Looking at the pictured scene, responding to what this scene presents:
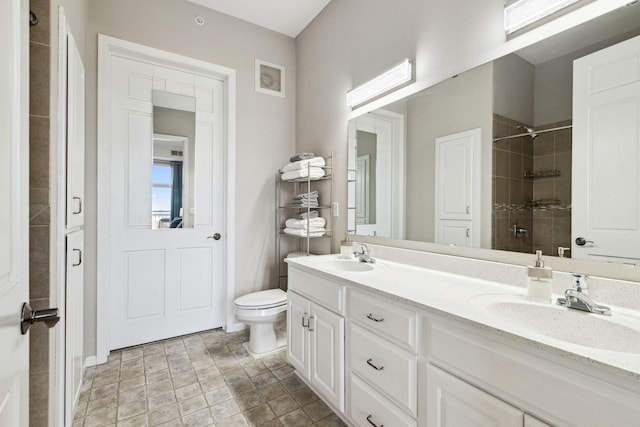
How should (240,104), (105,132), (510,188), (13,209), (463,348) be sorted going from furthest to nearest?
(240,104)
(105,132)
(510,188)
(463,348)
(13,209)

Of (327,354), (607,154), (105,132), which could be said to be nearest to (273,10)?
(105,132)

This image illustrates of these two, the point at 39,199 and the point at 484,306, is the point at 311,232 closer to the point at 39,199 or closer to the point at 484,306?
the point at 484,306

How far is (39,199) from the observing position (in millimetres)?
1122

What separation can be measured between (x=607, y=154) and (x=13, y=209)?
1.77m

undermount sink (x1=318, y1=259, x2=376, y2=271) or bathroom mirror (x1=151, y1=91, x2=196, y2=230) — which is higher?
bathroom mirror (x1=151, y1=91, x2=196, y2=230)

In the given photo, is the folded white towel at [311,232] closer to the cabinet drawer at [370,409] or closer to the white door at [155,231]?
the white door at [155,231]

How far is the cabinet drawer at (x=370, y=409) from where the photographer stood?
1.18m

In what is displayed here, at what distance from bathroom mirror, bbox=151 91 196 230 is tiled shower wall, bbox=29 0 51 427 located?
142 centimetres

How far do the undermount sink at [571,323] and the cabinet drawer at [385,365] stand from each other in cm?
38

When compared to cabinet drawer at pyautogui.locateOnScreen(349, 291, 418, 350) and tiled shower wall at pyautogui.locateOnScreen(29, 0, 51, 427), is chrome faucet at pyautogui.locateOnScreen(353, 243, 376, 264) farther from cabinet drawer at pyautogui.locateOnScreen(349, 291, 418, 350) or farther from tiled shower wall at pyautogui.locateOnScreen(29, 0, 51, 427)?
tiled shower wall at pyautogui.locateOnScreen(29, 0, 51, 427)

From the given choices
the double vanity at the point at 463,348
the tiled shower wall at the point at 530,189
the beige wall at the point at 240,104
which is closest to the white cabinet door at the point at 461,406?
the double vanity at the point at 463,348

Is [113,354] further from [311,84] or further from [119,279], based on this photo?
[311,84]

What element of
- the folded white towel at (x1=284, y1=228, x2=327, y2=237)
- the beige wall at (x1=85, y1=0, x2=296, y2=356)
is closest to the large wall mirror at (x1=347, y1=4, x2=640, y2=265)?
the folded white towel at (x1=284, y1=228, x2=327, y2=237)

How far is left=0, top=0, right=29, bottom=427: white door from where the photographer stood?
58cm
